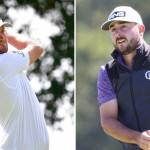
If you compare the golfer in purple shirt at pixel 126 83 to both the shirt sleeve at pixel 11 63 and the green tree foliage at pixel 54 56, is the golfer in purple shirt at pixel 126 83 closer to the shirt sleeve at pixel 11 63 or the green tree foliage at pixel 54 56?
the shirt sleeve at pixel 11 63

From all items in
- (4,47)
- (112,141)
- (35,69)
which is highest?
(4,47)

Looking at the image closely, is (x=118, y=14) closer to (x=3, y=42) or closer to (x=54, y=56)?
(x=3, y=42)

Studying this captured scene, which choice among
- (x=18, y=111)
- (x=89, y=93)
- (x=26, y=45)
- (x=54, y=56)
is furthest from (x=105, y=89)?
(x=54, y=56)

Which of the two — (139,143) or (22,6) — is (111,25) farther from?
(22,6)

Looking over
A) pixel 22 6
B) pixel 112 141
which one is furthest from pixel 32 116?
pixel 22 6

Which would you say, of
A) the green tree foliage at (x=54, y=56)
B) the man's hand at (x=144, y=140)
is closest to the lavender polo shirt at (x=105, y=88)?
the man's hand at (x=144, y=140)

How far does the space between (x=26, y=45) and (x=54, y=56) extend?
7.00 m

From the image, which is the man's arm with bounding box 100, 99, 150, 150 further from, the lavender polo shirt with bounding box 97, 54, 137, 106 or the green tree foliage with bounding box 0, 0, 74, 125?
the green tree foliage with bounding box 0, 0, 74, 125

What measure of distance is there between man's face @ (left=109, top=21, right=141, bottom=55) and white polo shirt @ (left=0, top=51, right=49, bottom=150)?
773mm

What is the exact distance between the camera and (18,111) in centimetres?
410

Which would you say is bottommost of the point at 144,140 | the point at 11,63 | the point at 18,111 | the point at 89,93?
the point at 89,93

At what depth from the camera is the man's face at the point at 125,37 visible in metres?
3.71

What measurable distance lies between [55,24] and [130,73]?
7.76 meters

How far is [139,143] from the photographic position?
11.6ft
